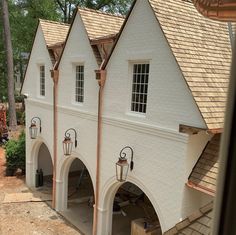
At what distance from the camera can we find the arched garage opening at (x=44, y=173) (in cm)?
1620

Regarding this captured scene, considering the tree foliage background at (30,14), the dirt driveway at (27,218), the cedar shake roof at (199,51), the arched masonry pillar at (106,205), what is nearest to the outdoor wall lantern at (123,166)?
the arched masonry pillar at (106,205)

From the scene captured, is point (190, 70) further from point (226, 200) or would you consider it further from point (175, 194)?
point (226, 200)

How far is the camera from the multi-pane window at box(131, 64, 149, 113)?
28.5 feet

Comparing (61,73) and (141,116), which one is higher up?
(61,73)

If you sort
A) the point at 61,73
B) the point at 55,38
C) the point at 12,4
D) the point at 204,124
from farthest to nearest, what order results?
the point at 12,4 < the point at 55,38 < the point at 61,73 < the point at 204,124

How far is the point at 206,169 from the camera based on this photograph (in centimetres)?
725

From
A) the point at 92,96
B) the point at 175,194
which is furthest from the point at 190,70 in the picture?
the point at 92,96

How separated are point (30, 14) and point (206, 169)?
27826mm

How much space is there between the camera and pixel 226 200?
0.94m

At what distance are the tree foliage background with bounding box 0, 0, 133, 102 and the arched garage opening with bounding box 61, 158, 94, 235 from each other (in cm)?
1654

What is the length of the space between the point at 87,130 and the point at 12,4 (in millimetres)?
25918

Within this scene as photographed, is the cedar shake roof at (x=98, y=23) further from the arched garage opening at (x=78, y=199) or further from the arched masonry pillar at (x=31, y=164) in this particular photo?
the arched masonry pillar at (x=31, y=164)

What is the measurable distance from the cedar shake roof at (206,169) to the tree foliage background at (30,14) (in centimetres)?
2515

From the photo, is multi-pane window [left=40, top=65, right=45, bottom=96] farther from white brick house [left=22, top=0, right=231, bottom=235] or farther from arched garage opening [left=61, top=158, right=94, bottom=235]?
arched garage opening [left=61, top=158, right=94, bottom=235]
